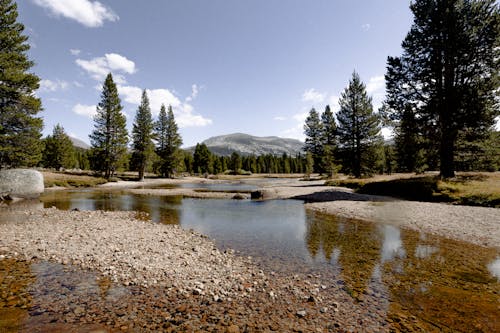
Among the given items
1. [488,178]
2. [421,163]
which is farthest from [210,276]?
[421,163]

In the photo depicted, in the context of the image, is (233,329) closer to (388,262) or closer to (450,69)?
(388,262)

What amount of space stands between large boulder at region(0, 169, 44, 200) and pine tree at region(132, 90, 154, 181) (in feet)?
105

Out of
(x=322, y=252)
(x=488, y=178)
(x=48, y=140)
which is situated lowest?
(x=322, y=252)

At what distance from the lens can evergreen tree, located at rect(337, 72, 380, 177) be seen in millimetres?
41406

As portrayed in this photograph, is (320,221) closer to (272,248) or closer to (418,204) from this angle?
(272,248)

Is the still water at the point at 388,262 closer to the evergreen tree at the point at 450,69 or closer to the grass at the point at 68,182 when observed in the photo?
the evergreen tree at the point at 450,69

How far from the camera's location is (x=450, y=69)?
22.4 m

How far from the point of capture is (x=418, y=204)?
61.5 feet

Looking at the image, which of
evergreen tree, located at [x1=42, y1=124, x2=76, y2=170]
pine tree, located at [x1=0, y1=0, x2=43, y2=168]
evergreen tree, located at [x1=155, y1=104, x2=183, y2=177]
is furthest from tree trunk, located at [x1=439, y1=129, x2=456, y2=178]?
evergreen tree, located at [x1=42, y1=124, x2=76, y2=170]

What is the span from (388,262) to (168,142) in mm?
68902

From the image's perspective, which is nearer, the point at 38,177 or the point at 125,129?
the point at 38,177

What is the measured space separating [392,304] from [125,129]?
59.0m

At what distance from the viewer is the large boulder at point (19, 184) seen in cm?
2331

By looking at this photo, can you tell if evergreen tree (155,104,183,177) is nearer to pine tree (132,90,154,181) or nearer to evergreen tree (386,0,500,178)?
pine tree (132,90,154,181)
